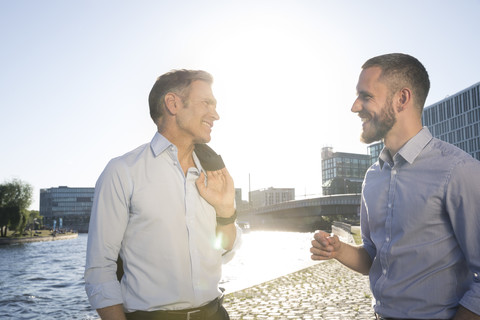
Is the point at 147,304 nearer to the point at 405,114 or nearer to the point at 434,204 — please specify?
the point at 434,204

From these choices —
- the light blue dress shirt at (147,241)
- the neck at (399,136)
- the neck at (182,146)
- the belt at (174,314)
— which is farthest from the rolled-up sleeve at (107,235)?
the neck at (399,136)

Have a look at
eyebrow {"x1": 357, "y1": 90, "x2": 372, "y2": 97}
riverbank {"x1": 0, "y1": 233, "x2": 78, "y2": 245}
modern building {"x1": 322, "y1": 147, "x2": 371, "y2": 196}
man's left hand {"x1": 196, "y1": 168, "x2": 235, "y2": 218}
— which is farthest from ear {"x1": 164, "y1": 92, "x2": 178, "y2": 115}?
modern building {"x1": 322, "y1": 147, "x2": 371, "y2": 196}

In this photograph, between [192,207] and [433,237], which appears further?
[192,207]

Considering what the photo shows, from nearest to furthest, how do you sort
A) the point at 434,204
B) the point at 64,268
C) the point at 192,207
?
the point at 434,204 → the point at 192,207 → the point at 64,268

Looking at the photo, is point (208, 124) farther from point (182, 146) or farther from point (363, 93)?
point (363, 93)

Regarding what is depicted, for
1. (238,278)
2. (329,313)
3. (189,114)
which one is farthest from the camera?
(238,278)

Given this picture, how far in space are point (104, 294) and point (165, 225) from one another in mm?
448

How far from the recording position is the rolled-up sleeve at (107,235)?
6.33ft

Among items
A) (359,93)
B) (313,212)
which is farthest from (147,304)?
(313,212)

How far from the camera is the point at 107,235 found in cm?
199

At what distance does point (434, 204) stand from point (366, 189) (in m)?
0.53

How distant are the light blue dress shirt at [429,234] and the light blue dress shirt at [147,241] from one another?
3.30 ft

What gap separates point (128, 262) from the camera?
206cm

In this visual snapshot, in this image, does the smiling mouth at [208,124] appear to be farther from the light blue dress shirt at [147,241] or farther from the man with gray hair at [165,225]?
the light blue dress shirt at [147,241]
